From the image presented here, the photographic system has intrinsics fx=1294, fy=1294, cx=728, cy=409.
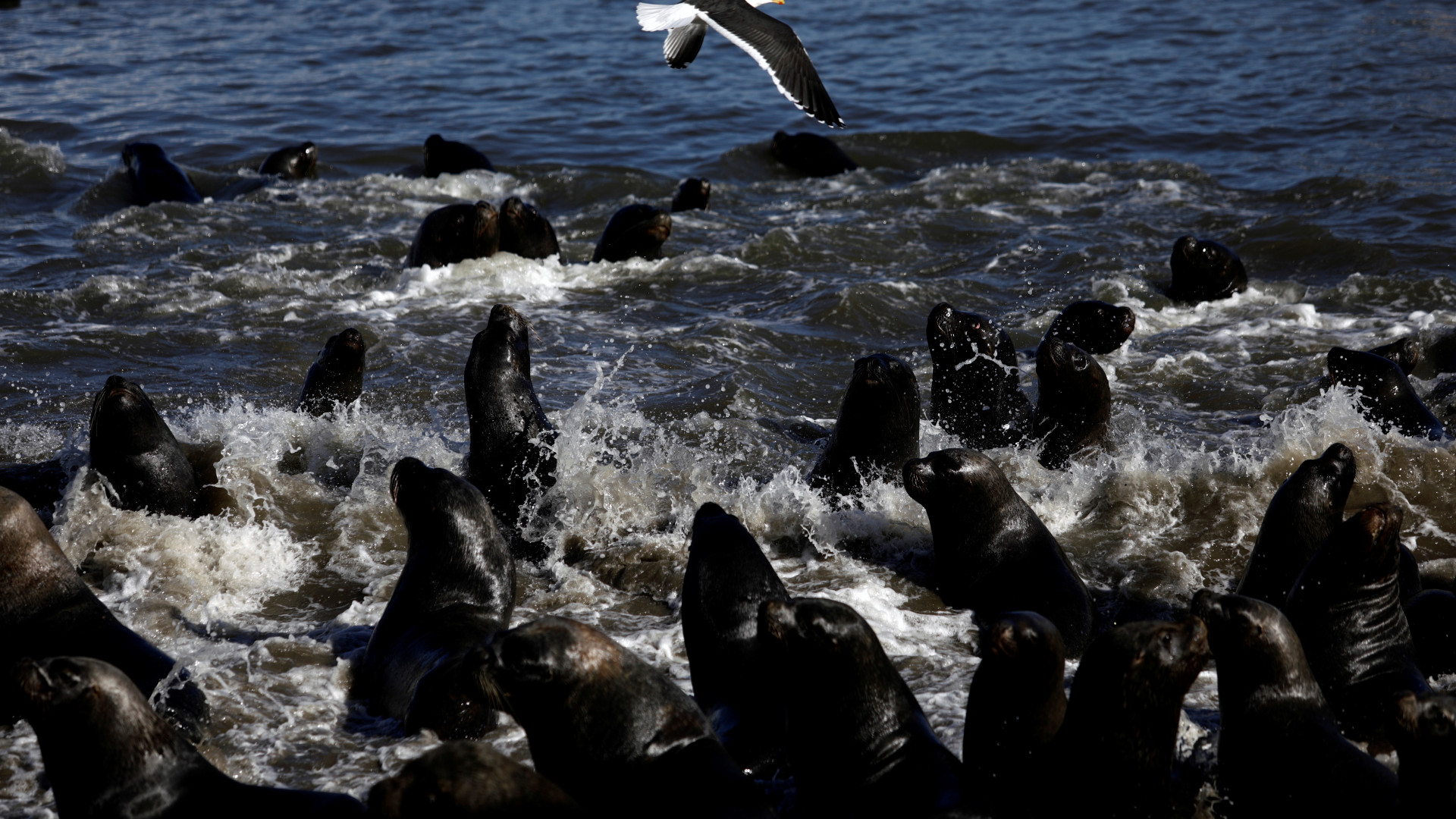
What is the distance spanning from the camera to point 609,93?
2239cm

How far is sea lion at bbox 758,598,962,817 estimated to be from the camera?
3.89 m

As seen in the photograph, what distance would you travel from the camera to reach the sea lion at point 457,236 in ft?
38.2

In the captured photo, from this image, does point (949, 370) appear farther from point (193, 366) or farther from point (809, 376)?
point (193, 366)

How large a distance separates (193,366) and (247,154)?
9098 millimetres

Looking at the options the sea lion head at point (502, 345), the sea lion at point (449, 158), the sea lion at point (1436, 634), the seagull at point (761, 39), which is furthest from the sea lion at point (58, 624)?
the sea lion at point (449, 158)

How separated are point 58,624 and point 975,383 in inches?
201

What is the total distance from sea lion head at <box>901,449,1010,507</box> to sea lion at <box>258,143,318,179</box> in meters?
12.4

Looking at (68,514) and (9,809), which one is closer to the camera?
(9,809)

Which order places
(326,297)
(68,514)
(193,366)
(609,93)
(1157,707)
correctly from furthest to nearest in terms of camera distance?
1. (609,93)
2. (326,297)
3. (193,366)
4. (68,514)
5. (1157,707)

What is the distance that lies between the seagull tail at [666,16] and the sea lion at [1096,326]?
11.1 ft

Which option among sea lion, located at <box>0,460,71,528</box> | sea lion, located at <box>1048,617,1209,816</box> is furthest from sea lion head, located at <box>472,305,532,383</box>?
sea lion, located at <box>1048,617,1209,816</box>

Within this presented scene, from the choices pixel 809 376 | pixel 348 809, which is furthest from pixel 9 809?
pixel 809 376

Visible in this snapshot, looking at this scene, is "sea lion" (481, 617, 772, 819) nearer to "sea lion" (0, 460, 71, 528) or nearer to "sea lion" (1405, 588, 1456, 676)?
"sea lion" (1405, 588, 1456, 676)

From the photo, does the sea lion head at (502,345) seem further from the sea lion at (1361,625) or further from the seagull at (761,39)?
the sea lion at (1361,625)
